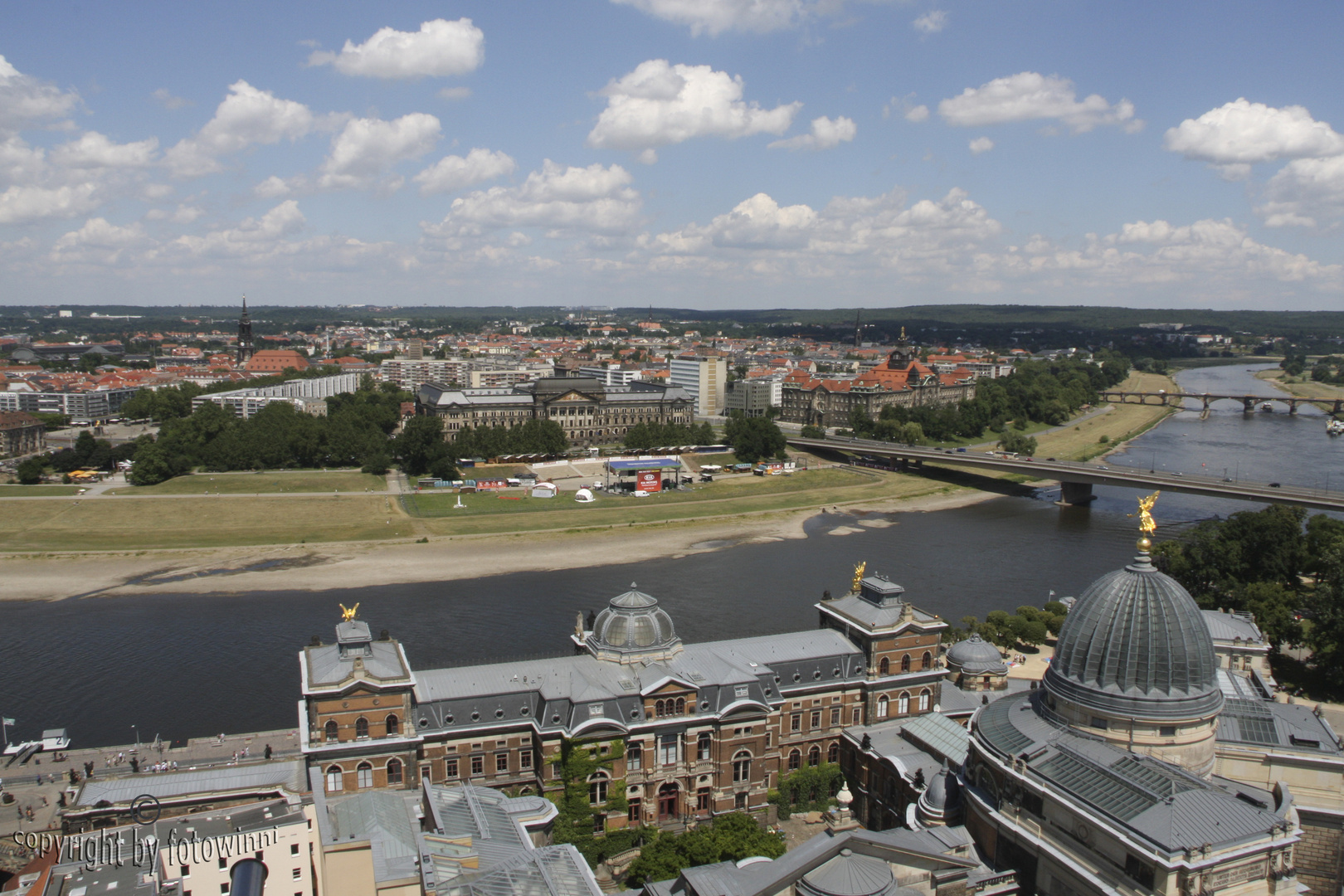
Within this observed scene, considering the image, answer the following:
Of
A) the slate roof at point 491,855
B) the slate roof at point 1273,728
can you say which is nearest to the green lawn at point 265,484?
the slate roof at point 491,855

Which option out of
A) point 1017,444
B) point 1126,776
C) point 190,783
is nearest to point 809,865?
point 1126,776

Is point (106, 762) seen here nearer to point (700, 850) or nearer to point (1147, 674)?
point (700, 850)

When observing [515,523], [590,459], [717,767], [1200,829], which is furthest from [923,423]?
[1200,829]

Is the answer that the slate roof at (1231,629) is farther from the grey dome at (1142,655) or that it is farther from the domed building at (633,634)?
the domed building at (633,634)

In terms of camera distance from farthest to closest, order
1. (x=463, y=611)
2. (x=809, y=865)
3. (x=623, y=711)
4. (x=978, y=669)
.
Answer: (x=463, y=611)
(x=978, y=669)
(x=623, y=711)
(x=809, y=865)

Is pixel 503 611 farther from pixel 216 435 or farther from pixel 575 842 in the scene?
pixel 216 435

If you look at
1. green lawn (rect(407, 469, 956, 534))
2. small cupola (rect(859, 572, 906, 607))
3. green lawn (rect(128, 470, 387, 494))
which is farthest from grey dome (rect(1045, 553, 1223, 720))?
green lawn (rect(128, 470, 387, 494))
